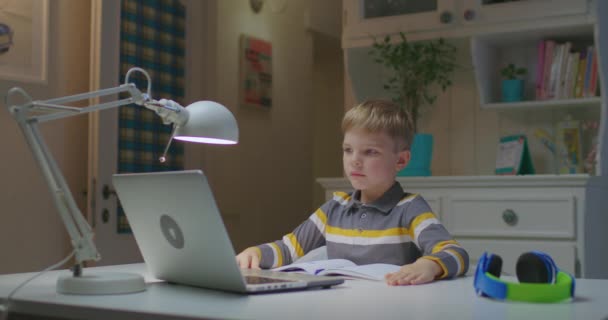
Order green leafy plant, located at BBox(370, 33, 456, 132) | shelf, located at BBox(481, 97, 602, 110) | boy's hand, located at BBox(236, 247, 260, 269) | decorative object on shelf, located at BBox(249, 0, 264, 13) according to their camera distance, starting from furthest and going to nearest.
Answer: decorative object on shelf, located at BBox(249, 0, 264, 13), green leafy plant, located at BBox(370, 33, 456, 132), shelf, located at BBox(481, 97, 602, 110), boy's hand, located at BBox(236, 247, 260, 269)

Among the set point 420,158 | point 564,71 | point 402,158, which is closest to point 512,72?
point 564,71

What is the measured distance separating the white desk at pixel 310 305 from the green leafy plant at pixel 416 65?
2.15m

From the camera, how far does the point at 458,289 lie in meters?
1.21

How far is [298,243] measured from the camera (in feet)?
5.77

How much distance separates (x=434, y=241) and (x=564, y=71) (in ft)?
5.86

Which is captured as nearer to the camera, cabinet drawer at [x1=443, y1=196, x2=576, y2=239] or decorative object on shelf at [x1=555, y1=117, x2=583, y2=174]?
cabinet drawer at [x1=443, y1=196, x2=576, y2=239]

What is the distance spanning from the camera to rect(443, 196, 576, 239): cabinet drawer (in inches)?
107

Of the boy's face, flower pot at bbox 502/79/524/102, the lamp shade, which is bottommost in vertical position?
the boy's face

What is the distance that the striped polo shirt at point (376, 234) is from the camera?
1.58 m

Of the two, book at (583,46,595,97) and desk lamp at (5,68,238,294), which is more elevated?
book at (583,46,595,97)

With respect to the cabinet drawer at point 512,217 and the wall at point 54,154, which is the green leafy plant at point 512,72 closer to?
the cabinet drawer at point 512,217

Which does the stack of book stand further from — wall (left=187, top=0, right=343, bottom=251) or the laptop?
the laptop

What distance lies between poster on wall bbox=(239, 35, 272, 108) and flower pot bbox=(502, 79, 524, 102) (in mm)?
1637

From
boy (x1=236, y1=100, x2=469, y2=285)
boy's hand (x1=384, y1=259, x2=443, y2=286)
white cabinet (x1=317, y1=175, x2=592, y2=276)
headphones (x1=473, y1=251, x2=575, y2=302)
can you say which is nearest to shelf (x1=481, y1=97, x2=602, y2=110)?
white cabinet (x1=317, y1=175, x2=592, y2=276)
